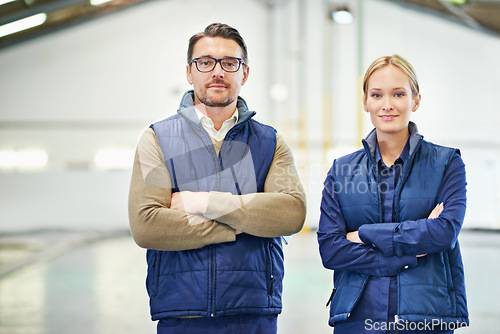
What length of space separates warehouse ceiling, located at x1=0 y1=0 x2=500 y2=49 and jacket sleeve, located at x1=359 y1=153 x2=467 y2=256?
714cm

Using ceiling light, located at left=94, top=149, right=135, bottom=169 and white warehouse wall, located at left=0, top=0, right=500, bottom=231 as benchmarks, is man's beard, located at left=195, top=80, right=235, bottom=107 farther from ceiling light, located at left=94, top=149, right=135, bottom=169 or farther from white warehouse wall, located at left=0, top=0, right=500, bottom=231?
ceiling light, located at left=94, top=149, right=135, bottom=169

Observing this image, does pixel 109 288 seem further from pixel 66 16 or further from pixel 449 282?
pixel 66 16

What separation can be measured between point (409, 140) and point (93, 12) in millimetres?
9815

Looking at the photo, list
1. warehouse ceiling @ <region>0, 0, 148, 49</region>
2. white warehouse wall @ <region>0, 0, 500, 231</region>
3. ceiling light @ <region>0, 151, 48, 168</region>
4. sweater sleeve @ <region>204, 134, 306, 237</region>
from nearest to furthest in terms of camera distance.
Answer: sweater sleeve @ <region>204, 134, 306, 237</region> < warehouse ceiling @ <region>0, 0, 148, 49</region> < white warehouse wall @ <region>0, 0, 500, 231</region> < ceiling light @ <region>0, 151, 48, 168</region>

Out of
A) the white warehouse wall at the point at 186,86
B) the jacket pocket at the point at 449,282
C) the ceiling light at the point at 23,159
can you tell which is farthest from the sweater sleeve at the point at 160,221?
the ceiling light at the point at 23,159

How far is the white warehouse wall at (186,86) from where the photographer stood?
34.5 ft

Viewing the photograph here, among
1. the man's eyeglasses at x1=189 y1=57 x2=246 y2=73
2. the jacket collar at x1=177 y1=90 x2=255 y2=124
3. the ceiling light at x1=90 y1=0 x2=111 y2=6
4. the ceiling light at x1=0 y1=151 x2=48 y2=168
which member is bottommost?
the jacket collar at x1=177 y1=90 x2=255 y2=124

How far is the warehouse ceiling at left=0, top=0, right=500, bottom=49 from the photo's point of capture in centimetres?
774

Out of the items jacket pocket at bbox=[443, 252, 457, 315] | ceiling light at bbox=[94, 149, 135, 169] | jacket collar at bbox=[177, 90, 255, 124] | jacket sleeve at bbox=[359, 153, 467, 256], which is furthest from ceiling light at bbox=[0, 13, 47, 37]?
jacket pocket at bbox=[443, 252, 457, 315]

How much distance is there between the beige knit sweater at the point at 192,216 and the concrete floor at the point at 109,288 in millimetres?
2407

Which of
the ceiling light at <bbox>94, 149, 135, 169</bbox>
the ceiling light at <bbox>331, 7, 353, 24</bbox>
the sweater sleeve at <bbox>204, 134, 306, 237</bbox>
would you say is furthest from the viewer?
the ceiling light at <bbox>94, 149, 135, 169</bbox>

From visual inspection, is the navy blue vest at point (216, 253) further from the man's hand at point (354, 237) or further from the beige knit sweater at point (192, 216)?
the man's hand at point (354, 237)

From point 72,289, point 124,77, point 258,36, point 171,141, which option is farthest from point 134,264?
point 171,141

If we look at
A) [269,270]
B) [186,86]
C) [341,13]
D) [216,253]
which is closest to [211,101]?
[216,253]
